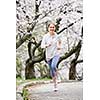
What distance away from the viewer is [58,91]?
5.52 feet

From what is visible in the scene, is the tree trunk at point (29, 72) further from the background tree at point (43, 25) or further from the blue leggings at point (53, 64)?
the blue leggings at point (53, 64)

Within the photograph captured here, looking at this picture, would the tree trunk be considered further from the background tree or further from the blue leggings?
the blue leggings

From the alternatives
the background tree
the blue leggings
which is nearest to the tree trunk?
the background tree

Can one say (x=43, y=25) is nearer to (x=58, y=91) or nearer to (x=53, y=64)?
(x=53, y=64)

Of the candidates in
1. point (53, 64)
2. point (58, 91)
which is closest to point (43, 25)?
point (53, 64)

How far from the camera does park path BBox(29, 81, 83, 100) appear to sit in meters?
1.68

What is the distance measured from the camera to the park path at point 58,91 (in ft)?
5.50

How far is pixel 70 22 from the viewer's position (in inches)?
66.5

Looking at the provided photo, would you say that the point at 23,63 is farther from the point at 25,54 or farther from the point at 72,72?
the point at 72,72

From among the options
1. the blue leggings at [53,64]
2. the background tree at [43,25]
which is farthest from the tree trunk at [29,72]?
the blue leggings at [53,64]

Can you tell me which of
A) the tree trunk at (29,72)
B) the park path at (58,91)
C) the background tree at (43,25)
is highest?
the background tree at (43,25)

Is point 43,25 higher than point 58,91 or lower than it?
higher

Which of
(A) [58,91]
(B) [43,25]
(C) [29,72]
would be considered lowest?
(A) [58,91]
